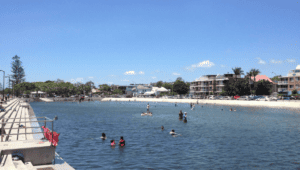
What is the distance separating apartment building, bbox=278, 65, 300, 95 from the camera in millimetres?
132125

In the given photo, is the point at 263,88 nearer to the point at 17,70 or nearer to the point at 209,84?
the point at 209,84

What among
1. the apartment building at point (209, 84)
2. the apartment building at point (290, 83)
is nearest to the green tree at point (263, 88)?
the apartment building at point (290, 83)

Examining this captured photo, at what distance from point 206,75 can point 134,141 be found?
507 feet

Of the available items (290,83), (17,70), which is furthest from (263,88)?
(17,70)

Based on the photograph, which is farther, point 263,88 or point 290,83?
point 290,83

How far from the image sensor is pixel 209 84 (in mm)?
173250

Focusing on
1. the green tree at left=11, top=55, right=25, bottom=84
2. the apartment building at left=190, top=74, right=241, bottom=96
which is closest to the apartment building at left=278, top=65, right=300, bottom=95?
the apartment building at left=190, top=74, right=241, bottom=96

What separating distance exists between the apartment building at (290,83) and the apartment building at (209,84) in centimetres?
2373

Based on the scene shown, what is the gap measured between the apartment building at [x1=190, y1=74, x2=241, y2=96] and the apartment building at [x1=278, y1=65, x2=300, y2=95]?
77.9ft

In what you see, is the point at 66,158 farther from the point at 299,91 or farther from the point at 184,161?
the point at 299,91

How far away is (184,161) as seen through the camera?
21.4 meters

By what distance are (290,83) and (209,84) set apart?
5040 cm

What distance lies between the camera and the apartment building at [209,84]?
163125 millimetres

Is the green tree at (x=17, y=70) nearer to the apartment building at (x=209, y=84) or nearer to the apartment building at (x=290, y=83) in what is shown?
the apartment building at (x=209, y=84)
